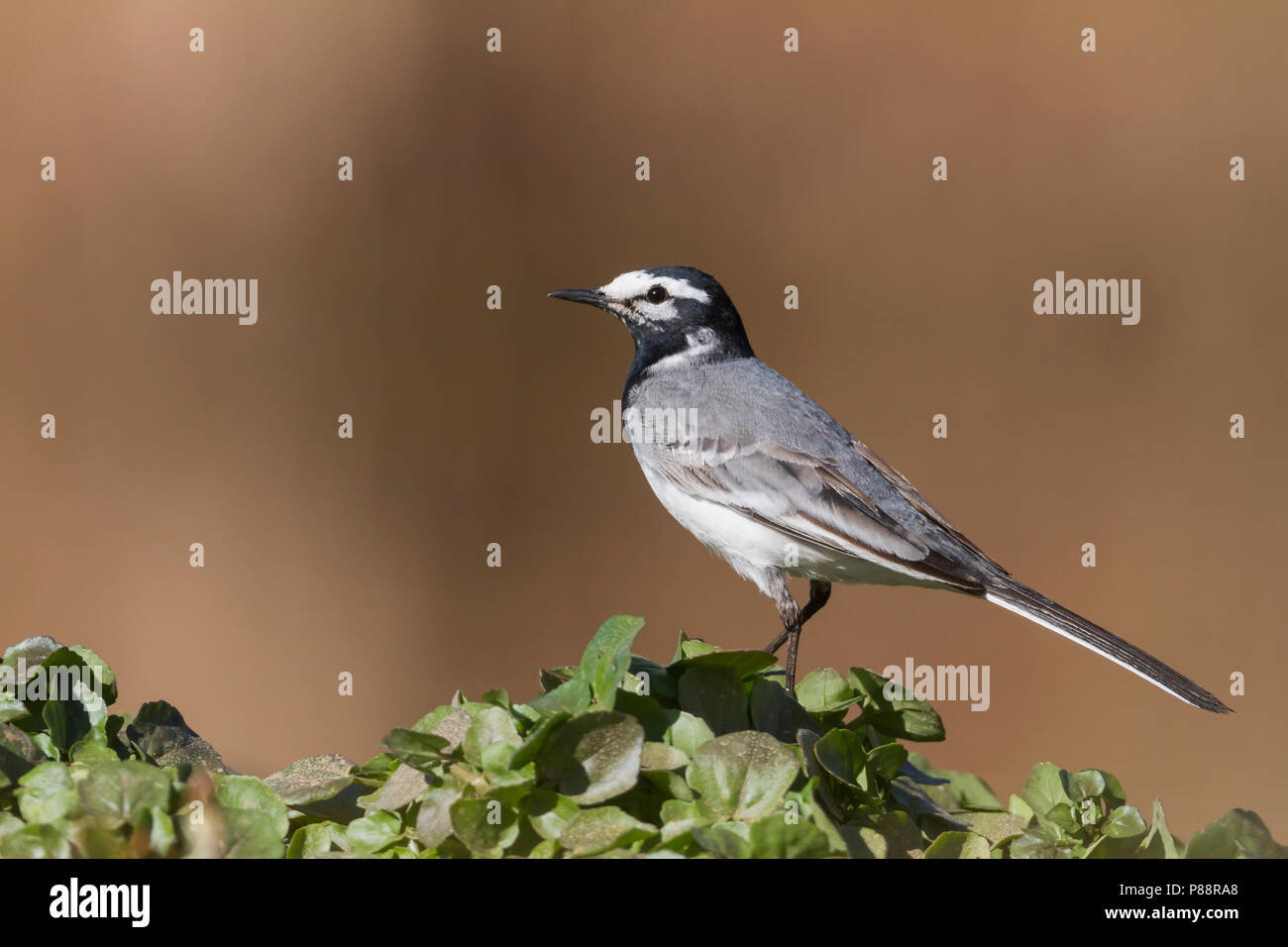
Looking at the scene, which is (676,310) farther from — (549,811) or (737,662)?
(549,811)

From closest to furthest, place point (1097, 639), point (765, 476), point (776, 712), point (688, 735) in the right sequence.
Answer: point (688, 735), point (776, 712), point (1097, 639), point (765, 476)

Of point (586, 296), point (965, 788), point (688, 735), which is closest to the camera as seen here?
point (688, 735)

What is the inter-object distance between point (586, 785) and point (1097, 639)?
1491 millimetres

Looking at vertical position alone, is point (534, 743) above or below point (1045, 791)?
above

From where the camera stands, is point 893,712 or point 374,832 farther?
point 893,712

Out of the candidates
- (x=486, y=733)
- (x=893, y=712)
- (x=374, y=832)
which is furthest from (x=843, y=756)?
(x=374, y=832)

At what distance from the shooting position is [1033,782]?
136 centimetres

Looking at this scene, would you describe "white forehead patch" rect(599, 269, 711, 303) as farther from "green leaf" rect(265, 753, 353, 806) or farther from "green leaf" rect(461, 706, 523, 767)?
"green leaf" rect(461, 706, 523, 767)

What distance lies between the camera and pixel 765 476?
277 cm

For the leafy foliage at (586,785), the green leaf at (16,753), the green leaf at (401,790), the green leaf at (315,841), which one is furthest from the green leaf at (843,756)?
the green leaf at (16,753)

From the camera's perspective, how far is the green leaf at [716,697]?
1.30m
